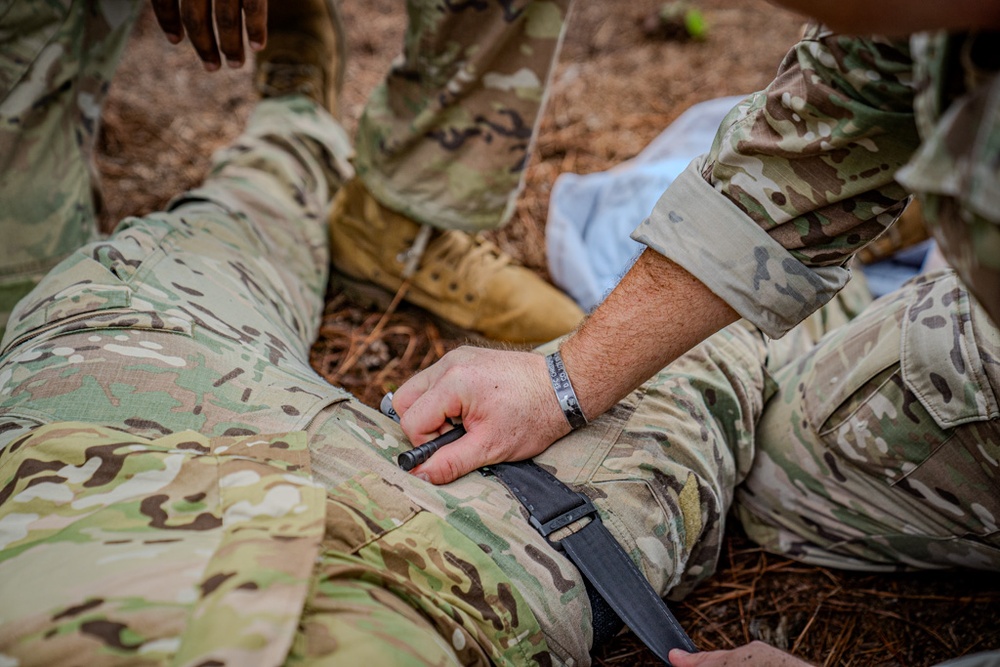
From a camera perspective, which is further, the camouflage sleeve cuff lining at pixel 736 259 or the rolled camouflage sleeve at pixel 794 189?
the camouflage sleeve cuff lining at pixel 736 259

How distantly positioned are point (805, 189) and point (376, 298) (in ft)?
4.70

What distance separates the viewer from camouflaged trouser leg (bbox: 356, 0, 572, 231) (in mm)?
1896

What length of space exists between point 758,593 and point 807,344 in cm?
68

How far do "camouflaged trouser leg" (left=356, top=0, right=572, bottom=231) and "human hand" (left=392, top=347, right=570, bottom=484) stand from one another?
848 mm

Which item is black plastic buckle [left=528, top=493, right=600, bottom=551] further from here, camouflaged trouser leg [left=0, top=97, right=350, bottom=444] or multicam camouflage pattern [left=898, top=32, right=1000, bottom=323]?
multicam camouflage pattern [left=898, top=32, right=1000, bottom=323]

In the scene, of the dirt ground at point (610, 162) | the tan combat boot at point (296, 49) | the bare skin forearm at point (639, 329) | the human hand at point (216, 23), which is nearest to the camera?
the bare skin forearm at point (639, 329)

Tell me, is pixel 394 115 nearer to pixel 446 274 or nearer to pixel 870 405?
pixel 446 274

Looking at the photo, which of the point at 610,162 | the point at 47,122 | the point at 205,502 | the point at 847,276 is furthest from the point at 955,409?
the point at 47,122

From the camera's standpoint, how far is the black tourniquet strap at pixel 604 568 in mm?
1165

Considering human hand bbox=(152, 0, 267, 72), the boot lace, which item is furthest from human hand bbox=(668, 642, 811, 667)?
human hand bbox=(152, 0, 267, 72)

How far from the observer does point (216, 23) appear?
1.75 meters

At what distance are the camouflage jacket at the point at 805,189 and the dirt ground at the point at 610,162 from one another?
0.68 m

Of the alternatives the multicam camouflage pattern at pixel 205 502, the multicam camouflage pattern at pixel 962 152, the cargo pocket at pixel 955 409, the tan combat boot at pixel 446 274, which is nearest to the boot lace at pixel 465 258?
the tan combat boot at pixel 446 274

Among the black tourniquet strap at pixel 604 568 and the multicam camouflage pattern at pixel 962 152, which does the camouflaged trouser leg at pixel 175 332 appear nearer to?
the black tourniquet strap at pixel 604 568
